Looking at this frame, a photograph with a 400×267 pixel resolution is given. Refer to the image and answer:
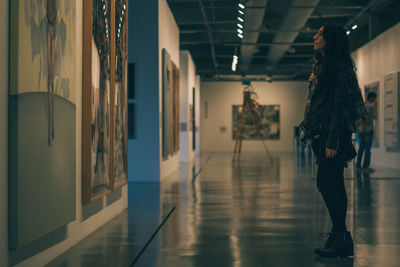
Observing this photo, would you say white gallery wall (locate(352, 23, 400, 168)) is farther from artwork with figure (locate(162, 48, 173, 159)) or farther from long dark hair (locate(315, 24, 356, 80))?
long dark hair (locate(315, 24, 356, 80))

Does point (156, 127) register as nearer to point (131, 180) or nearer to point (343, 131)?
point (131, 180)

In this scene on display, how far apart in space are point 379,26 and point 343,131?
511 inches

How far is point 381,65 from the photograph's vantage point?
46.8ft

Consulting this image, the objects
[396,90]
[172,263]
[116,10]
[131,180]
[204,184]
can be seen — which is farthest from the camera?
[396,90]

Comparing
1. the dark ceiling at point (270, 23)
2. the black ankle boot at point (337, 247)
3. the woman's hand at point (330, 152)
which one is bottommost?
the black ankle boot at point (337, 247)

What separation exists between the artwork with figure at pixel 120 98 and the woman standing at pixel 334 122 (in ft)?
8.21

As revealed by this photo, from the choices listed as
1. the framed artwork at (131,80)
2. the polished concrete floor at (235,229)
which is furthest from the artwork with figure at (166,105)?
the polished concrete floor at (235,229)

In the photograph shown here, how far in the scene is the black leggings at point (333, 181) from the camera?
373 cm

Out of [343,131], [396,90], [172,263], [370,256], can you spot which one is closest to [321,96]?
[343,131]

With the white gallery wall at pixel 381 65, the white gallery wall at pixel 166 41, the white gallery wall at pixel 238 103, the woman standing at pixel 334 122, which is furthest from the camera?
the white gallery wall at pixel 238 103

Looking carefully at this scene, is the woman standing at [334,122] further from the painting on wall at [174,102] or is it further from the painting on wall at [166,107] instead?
the painting on wall at [174,102]

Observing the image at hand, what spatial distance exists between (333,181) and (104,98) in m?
2.49

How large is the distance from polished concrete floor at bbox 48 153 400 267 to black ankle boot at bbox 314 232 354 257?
81 millimetres

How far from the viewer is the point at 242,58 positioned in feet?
68.4
